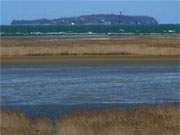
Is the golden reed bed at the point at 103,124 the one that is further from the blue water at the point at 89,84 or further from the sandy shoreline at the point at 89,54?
the sandy shoreline at the point at 89,54

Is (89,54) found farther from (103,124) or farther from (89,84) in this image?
(103,124)

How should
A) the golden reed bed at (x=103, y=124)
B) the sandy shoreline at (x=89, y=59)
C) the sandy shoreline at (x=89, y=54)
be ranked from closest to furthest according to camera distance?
1. the golden reed bed at (x=103, y=124)
2. the sandy shoreline at (x=89, y=59)
3. the sandy shoreline at (x=89, y=54)

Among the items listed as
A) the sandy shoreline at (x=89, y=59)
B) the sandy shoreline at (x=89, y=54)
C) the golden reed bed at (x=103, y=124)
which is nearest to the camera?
the golden reed bed at (x=103, y=124)

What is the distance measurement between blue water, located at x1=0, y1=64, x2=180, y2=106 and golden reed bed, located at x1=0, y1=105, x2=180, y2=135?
5505mm

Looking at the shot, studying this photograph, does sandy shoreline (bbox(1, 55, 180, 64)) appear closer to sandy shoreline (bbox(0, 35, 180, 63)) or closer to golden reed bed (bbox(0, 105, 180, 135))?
sandy shoreline (bbox(0, 35, 180, 63))

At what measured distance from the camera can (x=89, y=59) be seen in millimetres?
45906

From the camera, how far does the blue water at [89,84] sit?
Result: 84.0ft

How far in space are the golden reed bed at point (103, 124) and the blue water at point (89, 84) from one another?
550 centimetres

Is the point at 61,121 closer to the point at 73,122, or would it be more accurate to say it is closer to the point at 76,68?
the point at 73,122

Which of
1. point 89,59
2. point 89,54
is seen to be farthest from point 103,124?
point 89,54

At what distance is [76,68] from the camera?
39.9 m

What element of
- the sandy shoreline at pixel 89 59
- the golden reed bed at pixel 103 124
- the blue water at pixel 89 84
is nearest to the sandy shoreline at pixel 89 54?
the sandy shoreline at pixel 89 59

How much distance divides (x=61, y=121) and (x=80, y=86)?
1178 cm

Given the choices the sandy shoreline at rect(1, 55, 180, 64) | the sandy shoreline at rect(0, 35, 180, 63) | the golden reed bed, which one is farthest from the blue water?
the golden reed bed
